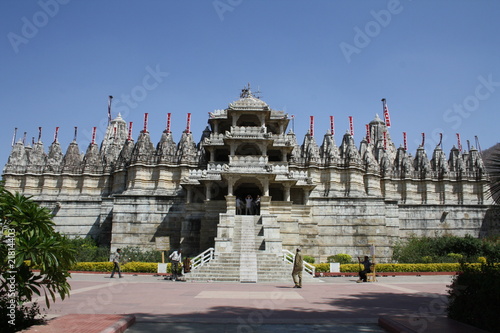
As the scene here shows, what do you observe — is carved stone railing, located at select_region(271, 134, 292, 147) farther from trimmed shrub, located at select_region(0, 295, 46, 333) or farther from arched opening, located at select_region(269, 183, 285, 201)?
trimmed shrub, located at select_region(0, 295, 46, 333)

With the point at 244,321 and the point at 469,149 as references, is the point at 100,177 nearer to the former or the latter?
the point at 244,321

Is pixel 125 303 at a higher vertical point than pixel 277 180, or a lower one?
lower

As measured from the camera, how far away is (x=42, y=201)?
132ft

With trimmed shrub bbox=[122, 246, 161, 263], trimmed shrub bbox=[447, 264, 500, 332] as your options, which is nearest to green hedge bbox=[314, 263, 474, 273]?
trimmed shrub bbox=[122, 246, 161, 263]

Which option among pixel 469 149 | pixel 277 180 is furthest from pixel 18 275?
pixel 469 149

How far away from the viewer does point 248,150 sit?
3494 cm

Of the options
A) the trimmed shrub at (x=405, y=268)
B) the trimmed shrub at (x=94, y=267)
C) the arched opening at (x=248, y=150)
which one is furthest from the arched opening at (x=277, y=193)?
the trimmed shrub at (x=94, y=267)

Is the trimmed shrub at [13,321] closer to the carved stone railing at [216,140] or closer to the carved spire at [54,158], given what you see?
the carved stone railing at [216,140]

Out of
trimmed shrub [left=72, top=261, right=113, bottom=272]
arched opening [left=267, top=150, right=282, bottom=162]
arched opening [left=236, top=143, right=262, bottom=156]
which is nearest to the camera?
trimmed shrub [left=72, top=261, right=113, bottom=272]

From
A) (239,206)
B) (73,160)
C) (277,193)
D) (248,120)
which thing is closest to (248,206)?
(239,206)

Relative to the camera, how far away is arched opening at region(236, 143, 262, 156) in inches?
1346

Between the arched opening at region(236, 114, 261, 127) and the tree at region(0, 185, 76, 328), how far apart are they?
28.0 meters

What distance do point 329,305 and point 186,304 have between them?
4.21 metres

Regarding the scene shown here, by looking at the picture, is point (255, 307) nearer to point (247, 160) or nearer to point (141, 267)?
point (141, 267)
